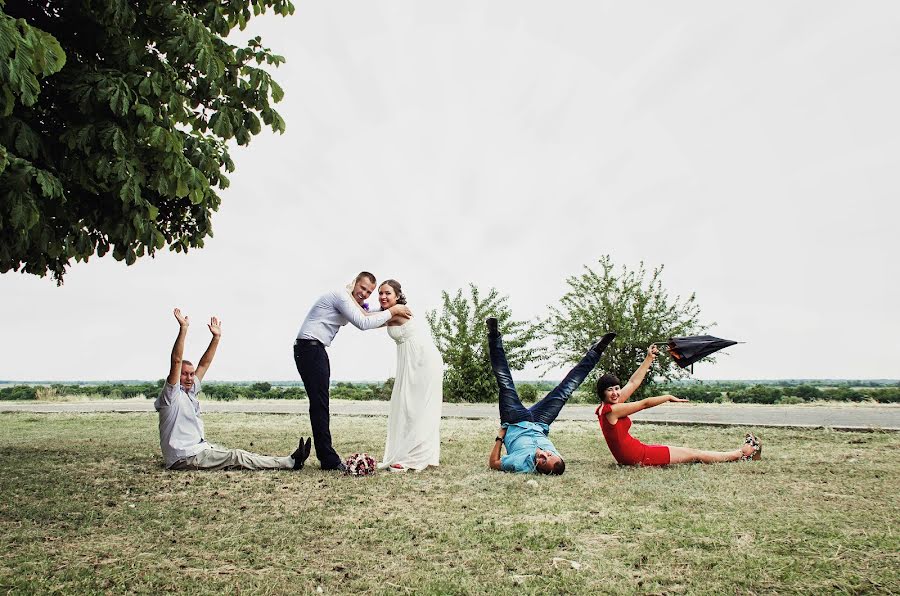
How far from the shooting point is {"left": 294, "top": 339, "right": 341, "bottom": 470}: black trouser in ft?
23.1

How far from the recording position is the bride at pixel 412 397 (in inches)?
291

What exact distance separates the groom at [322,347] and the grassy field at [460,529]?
1.39 ft

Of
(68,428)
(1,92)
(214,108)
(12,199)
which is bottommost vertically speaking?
(68,428)

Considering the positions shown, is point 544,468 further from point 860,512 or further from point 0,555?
point 0,555

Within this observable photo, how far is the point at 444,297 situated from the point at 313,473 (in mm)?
26297

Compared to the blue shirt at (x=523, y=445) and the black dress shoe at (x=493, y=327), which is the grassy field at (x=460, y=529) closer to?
the blue shirt at (x=523, y=445)

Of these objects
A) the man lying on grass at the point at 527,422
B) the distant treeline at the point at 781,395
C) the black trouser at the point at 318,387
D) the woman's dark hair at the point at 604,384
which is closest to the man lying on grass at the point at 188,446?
the black trouser at the point at 318,387

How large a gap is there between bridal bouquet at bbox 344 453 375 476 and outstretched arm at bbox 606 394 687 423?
9.12ft

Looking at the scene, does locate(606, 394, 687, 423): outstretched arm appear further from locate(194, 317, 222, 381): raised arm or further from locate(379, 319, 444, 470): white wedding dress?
locate(194, 317, 222, 381): raised arm

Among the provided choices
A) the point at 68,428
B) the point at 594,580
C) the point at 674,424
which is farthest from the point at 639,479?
the point at 68,428

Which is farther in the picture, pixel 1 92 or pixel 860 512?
pixel 860 512

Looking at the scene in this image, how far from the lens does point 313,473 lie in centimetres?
694

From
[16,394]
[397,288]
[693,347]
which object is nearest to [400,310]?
[397,288]

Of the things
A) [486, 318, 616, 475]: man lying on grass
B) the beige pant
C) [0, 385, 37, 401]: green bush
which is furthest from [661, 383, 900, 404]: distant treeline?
[0, 385, 37, 401]: green bush
